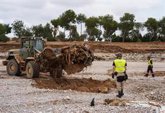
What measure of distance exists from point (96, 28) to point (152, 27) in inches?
519

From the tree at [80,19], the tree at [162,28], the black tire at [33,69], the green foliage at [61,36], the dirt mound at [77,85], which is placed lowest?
the dirt mound at [77,85]

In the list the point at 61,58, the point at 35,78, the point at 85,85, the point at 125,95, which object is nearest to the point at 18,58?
the point at 35,78

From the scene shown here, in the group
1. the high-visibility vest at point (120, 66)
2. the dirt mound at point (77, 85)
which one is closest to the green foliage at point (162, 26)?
the dirt mound at point (77, 85)

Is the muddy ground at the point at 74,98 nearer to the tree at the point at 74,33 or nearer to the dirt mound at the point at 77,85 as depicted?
the dirt mound at the point at 77,85

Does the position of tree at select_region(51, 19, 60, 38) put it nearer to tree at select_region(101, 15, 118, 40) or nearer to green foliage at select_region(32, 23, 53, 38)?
green foliage at select_region(32, 23, 53, 38)

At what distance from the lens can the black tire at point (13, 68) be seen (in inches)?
1229

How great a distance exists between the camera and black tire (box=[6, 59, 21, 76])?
31219 millimetres

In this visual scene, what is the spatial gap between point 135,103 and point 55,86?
Result: 7.85 m

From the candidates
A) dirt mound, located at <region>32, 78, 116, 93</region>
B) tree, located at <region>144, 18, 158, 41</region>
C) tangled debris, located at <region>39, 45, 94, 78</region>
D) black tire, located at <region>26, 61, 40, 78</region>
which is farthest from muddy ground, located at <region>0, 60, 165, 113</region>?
tree, located at <region>144, 18, 158, 41</region>

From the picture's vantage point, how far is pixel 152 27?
106500mm

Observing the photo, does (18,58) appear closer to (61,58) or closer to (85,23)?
(61,58)

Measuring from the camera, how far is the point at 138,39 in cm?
10338

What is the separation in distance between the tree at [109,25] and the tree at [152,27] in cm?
806

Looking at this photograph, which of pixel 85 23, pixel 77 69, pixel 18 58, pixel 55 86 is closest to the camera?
pixel 55 86
